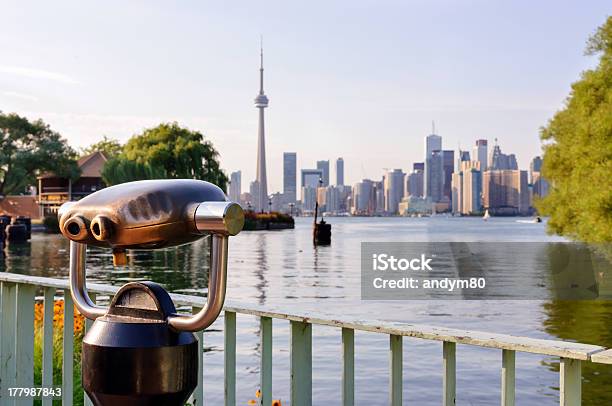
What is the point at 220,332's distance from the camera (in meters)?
18.3

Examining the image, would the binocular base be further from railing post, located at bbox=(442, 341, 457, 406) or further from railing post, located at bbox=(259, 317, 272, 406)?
railing post, located at bbox=(259, 317, 272, 406)

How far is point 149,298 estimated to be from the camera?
2014 mm

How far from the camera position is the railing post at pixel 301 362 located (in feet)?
10.6

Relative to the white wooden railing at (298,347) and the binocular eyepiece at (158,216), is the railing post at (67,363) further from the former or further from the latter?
the binocular eyepiece at (158,216)

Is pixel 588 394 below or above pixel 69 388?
below

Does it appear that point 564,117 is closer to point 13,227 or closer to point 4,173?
point 13,227

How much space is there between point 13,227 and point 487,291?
38.0m

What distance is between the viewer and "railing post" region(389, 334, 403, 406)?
2961 millimetres

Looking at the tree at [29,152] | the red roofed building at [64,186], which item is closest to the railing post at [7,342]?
the tree at [29,152]

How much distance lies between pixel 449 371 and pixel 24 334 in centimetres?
243

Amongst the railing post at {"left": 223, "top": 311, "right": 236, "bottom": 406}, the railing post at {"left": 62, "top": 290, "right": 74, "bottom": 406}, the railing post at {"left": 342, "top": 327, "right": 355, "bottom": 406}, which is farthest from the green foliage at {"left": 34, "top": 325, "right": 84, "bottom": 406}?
the railing post at {"left": 342, "top": 327, "right": 355, "bottom": 406}

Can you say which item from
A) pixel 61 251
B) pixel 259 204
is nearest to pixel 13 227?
pixel 61 251

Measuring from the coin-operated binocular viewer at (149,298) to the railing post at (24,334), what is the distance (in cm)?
244

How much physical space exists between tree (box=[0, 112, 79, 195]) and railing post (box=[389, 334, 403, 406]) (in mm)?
74653
